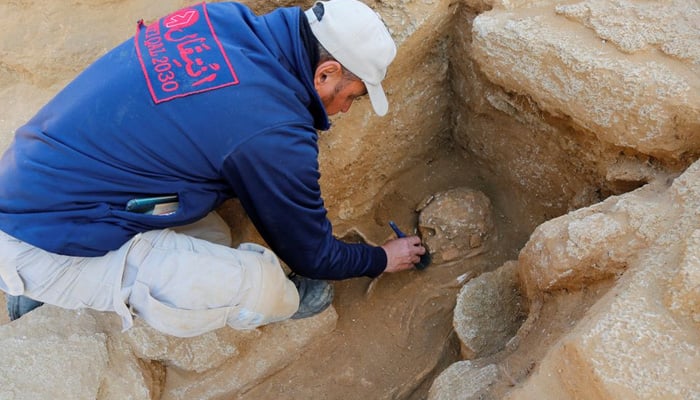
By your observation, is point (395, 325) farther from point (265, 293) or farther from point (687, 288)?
point (687, 288)

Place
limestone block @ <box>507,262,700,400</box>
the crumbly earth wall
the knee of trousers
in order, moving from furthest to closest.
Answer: the knee of trousers → the crumbly earth wall → limestone block @ <box>507,262,700,400</box>

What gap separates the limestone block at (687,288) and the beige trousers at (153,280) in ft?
3.89

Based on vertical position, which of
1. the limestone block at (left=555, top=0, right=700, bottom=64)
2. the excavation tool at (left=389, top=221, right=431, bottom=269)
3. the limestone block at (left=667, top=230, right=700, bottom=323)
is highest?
the limestone block at (left=555, top=0, right=700, bottom=64)

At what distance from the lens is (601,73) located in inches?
77.7

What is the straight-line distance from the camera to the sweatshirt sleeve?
5.57 feet

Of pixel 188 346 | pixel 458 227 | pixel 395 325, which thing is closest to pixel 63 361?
pixel 188 346

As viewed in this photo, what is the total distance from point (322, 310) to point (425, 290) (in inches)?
17.2

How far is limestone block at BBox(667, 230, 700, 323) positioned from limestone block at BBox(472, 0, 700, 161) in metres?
0.56

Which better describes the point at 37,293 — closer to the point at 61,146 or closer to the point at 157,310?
the point at 157,310

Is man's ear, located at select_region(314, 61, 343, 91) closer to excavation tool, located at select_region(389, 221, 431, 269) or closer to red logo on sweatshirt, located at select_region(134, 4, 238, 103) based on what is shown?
red logo on sweatshirt, located at select_region(134, 4, 238, 103)

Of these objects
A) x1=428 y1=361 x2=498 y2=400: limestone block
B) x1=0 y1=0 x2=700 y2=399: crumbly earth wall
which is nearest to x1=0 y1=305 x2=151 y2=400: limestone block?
x1=0 y1=0 x2=700 y2=399: crumbly earth wall

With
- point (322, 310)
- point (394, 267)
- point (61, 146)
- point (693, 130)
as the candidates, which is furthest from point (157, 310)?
point (693, 130)

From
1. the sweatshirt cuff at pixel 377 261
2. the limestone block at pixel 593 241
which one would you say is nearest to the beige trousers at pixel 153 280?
the sweatshirt cuff at pixel 377 261

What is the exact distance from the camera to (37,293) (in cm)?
192
